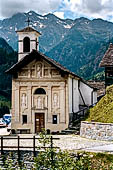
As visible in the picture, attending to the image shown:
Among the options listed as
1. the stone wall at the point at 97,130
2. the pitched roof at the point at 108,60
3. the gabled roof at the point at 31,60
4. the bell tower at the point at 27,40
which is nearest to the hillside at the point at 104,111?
the stone wall at the point at 97,130

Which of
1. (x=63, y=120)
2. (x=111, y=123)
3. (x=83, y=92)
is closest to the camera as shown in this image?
(x=111, y=123)

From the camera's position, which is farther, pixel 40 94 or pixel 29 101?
pixel 29 101

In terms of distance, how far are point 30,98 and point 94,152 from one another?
1959 cm

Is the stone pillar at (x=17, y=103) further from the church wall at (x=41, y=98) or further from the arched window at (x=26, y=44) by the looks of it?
the arched window at (x=26, y=44)

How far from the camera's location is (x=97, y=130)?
34.3 meters

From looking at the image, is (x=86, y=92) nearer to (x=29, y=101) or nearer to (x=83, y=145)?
(x=29, y=101)

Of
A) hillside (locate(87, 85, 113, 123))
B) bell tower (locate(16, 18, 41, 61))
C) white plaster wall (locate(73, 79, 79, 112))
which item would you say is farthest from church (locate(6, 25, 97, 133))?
hillside (locate(87, 85, 113, 123))

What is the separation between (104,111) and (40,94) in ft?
28.4

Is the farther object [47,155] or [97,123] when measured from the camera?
[97,123]

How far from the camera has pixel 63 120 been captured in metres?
43.5

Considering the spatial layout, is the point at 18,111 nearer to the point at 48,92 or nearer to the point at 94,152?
the point at 48,92

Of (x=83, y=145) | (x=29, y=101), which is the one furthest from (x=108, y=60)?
(x=83, y=145)

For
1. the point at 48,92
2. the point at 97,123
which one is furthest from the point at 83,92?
the point at 97,123

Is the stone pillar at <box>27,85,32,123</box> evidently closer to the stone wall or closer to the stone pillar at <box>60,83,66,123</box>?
the stone pillar at <box>60,83,66,123</box>
